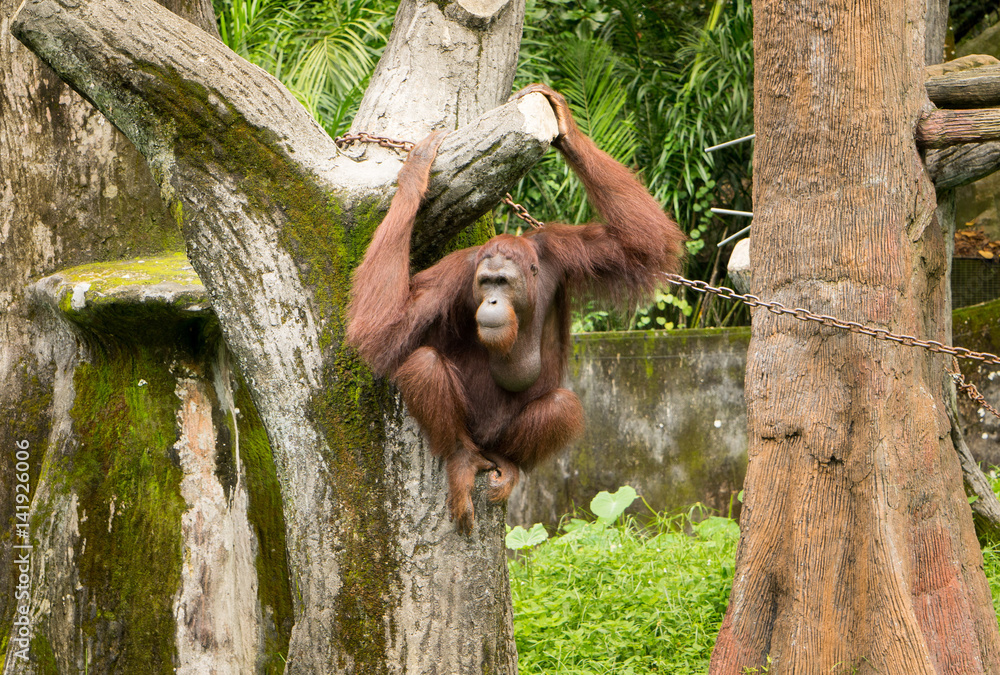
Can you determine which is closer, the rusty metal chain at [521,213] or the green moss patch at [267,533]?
the rusty metal chain at [521,213]

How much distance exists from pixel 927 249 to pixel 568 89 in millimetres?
4906

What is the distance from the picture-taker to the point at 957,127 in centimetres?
332

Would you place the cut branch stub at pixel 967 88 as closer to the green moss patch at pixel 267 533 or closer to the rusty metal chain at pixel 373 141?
the rusty metal chain at pixel 373 141

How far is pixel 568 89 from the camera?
27.0ft

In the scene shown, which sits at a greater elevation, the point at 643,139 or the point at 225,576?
the point at 643,139

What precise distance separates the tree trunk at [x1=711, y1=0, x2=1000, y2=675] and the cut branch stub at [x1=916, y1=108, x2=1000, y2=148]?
0.26 ft

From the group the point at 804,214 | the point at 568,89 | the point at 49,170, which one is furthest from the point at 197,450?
the point at 568,89

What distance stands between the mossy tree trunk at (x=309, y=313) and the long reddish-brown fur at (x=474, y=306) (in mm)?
88

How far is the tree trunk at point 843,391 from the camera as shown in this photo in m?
3.16

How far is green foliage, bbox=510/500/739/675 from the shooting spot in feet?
14.7

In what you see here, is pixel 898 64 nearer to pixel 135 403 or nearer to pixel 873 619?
pixel 873 619

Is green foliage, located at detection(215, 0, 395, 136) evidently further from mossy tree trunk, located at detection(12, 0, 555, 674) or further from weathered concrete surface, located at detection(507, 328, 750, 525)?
mossy tree trunk, located at detection(12, 0, 555, 674)

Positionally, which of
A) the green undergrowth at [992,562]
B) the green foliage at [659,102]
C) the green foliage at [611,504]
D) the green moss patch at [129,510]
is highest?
the green foliage at [659,102]

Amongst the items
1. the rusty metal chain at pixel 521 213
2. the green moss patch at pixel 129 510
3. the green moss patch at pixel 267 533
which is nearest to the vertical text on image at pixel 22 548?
the green moss patch at pixel 129 510
